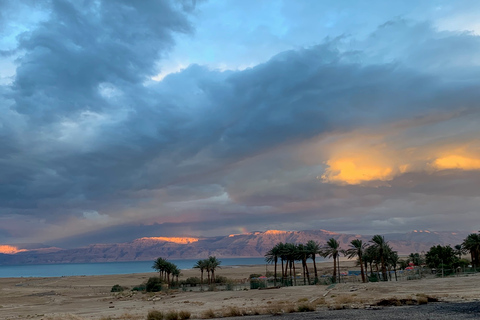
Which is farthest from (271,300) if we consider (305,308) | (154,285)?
(154,285)

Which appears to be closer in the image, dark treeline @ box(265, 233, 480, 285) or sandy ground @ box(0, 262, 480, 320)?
sandy ground @ box(0, 262, 480, 320)

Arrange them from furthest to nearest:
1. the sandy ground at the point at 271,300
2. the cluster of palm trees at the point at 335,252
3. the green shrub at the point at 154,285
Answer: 1. the green shrub at the point at 154,285
2. the cluster of palm trees at the point at 335,252
3. the sandy ground at the point at 271,300

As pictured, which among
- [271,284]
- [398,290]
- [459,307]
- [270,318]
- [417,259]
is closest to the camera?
[459,307]

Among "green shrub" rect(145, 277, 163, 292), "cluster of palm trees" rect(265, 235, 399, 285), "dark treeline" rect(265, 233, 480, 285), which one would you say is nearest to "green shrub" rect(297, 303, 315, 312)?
"cluster of palm trees" rect(265, 235, 399, 285)

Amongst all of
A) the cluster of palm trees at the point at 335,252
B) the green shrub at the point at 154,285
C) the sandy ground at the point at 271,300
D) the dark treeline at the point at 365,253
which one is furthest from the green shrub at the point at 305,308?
the green shrub at the point at 154,285

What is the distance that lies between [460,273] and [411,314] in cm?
4982

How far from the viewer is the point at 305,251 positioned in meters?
78.7

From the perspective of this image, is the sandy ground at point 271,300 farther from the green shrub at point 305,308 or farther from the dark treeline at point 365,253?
the dark treeline at point 365,253

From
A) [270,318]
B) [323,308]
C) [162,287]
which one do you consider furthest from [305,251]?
[270,318]

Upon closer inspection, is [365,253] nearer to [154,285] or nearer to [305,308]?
[154,285]

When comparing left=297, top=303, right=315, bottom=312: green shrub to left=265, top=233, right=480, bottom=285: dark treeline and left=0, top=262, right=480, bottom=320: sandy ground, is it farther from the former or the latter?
left=265, top=233, right=480, bottom=285: dark treeline

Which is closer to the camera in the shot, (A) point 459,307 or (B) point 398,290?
(A) point 459,307

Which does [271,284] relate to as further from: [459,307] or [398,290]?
[459,307]

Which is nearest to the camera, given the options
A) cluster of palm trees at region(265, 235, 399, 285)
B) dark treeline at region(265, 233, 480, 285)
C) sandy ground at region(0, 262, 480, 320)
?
sandy ground at region(0, 262, 480, 320)
